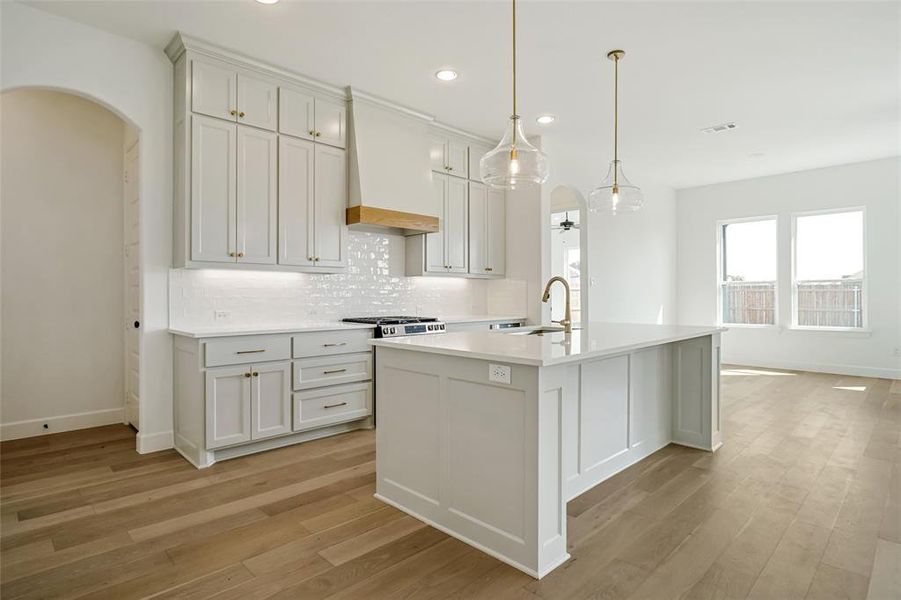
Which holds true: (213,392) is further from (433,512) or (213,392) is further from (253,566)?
(433,512)

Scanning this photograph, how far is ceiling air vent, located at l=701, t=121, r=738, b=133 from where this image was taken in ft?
16.7

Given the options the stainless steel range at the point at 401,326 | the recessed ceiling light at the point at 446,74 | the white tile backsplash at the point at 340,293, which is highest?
the recessed ceiling light at the point at 446,74

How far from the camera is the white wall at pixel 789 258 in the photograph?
20.9ft

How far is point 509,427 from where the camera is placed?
207cm

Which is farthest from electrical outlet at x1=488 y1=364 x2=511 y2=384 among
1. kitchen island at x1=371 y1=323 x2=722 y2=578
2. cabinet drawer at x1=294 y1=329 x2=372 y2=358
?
cabinet drawer at x1=294 y1=329 x2=372 y2=358

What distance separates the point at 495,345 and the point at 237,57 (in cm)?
289

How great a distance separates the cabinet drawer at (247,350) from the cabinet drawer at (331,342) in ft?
0.33

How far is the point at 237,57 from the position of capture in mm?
3525

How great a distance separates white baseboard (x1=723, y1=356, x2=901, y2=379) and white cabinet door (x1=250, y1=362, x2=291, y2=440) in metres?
6.97

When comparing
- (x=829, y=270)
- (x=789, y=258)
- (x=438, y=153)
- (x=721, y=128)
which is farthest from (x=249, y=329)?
(x=829, y=270)

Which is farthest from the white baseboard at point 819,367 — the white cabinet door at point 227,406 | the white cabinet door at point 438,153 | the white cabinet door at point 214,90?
the white cabinet door at point 214,90

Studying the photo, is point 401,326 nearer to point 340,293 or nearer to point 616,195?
point 340,293

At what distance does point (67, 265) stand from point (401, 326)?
2.78 metres

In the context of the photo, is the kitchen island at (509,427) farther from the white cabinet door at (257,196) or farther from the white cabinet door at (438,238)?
the white cabinet door at (438,238)
